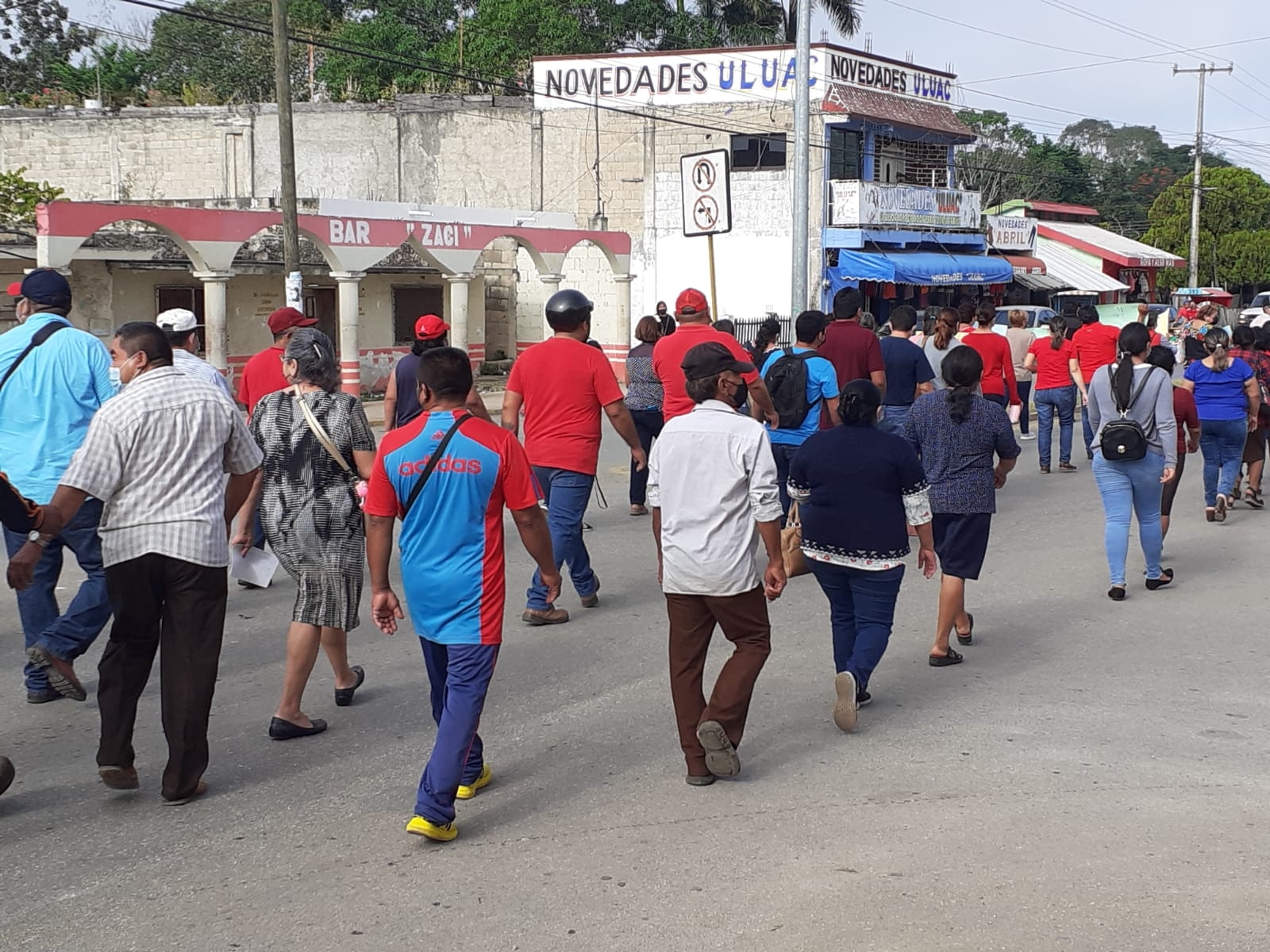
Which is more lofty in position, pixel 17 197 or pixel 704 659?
pixel 17 197

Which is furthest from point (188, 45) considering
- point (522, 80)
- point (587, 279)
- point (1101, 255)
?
point (1101, 255)

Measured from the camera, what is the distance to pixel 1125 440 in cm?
852

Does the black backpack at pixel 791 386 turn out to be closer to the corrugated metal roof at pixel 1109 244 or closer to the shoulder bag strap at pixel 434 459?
the shoulder bag strap at pixel 434 459

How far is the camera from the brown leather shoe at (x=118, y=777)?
16.7 feet

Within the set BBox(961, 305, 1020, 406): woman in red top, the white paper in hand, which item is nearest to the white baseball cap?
the white paper in hand

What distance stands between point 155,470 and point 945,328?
8702mm

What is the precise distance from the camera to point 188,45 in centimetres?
4731

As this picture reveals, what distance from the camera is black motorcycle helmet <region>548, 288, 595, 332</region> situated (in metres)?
7.75

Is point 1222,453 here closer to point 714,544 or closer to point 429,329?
point 429,329

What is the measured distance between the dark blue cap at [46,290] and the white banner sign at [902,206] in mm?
27305

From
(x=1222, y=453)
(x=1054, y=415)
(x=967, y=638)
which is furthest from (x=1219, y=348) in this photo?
(x=967, y=638)

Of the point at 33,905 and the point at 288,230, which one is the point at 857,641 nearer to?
the point at 33,905

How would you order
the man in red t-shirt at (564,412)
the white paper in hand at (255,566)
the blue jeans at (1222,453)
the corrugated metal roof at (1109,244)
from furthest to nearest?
the corrugated metal roof at (1109,244) < the blue jeans at (1222,453) < the man in red t-shirt at (564,412) < the white paper in hand at (255,566)

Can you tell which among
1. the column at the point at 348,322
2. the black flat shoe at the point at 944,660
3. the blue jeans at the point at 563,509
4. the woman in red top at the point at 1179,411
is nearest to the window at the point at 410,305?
the column at the point at 348,322
